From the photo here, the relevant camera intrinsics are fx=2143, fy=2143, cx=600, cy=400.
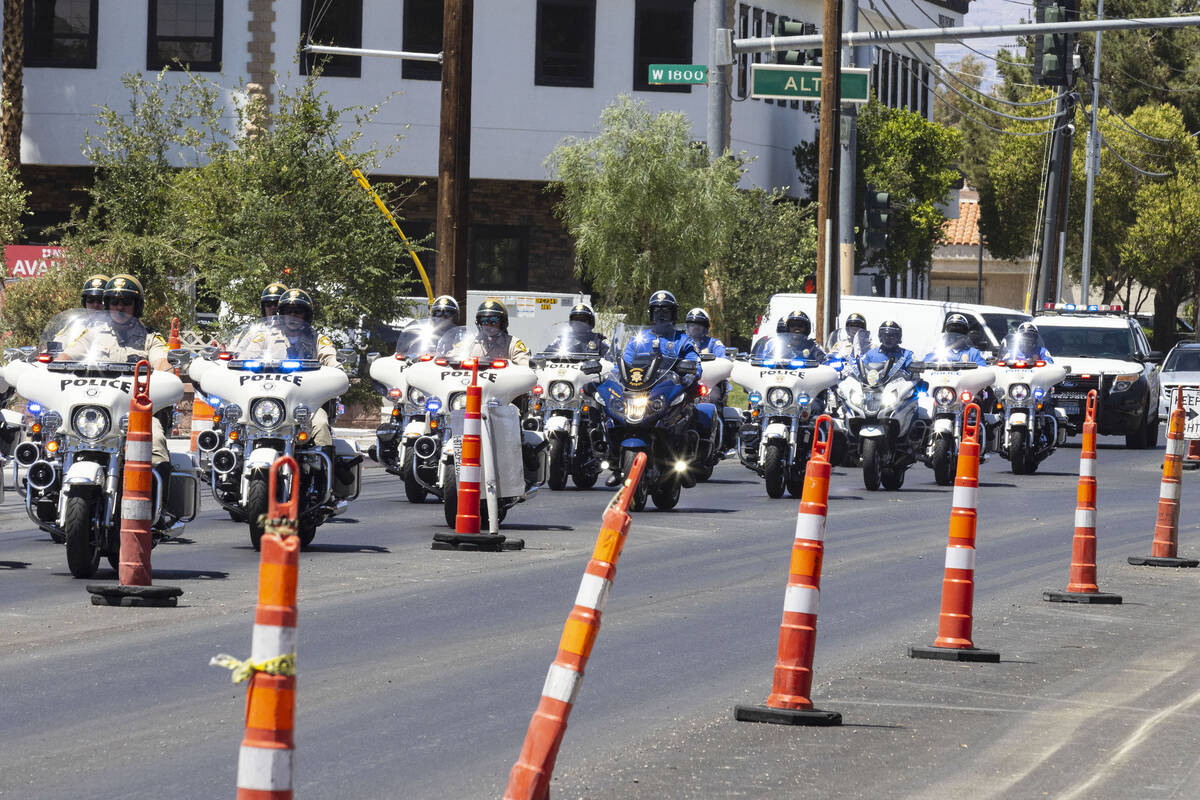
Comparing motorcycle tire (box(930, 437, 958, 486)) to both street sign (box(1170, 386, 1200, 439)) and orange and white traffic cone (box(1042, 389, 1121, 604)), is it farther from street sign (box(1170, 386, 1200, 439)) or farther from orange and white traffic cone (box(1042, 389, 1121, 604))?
orange and white traffic cone (box(1042, 389, 1121, 604))

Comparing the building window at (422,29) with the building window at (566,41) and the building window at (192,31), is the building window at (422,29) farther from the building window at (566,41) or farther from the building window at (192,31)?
the building window at (192,31)

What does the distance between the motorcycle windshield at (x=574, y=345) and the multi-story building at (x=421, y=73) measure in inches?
805

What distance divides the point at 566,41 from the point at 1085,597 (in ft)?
110

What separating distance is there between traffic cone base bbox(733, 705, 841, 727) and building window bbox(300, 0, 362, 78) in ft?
118

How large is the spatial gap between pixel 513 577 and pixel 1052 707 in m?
5.06

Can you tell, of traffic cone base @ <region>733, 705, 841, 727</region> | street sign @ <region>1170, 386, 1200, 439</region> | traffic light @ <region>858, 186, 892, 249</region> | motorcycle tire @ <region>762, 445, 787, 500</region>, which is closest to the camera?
traffic cone base @ <region>733, 705, 841, 727</region>

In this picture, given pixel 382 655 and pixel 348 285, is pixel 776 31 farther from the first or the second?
pixel 382 655

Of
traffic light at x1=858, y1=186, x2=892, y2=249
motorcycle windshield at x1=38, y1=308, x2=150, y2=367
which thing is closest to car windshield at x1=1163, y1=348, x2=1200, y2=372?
traffic light at x1=858, y1=186, x2=892, y2=249

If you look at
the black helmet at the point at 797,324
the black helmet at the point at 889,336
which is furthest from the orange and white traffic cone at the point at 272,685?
the black helmet at the point at 889,336

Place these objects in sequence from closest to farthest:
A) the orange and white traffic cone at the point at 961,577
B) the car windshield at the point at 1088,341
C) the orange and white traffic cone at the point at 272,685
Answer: the orange and white traffic cone at the point at 272,685 → the orange and white traffic cone at the point at 961,577 → the car windshield at the point at 1088,341

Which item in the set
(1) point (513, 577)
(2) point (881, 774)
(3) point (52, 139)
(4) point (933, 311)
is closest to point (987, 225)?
(3) point (52, 139)

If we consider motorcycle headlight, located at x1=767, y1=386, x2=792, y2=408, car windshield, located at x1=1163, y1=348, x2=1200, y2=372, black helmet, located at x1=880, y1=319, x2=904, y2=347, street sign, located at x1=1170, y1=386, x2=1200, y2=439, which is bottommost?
street sign, located at x1=1170, y1=386, x2=1200, y2=439

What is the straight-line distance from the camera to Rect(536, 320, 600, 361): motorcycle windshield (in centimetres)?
2131

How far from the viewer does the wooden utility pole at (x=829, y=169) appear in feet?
105
